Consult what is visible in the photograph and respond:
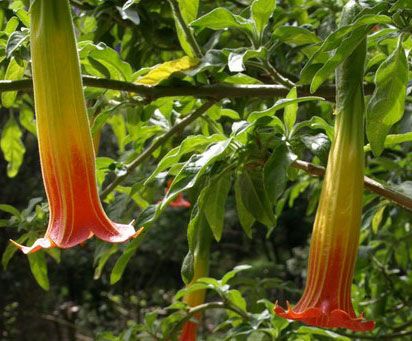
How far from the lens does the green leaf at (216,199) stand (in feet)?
3.74

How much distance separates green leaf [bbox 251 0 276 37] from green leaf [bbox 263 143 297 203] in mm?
230

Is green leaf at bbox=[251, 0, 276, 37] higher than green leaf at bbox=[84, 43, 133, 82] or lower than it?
higher

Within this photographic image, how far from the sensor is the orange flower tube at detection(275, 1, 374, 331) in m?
0.86

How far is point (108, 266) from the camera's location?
20.9ft

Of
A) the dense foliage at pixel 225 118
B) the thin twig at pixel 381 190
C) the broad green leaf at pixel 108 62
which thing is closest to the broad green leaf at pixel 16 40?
the dense foliage at pixel 225 118

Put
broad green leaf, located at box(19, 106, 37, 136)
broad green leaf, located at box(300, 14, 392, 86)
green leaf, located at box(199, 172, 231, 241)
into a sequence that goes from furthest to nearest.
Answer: broad green leaf, located at box(19, 106, 37, 136) < green leaf, located at box(199, 172, 231, 241) < broad green leaf, located at box(300, 14, 392, 86)

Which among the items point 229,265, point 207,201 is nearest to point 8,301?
point 229,265

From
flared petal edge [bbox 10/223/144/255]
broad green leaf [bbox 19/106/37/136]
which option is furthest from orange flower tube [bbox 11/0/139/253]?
broad green leaf [bbox 19/106/37/136]

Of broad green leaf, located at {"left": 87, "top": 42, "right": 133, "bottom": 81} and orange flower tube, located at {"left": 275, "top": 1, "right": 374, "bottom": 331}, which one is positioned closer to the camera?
orange flower tube, located at {"left": 275, "top": 1, "right": 374, "bottom": 331}

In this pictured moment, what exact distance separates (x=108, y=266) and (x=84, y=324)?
1023 mm

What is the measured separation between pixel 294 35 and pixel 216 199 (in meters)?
0.29

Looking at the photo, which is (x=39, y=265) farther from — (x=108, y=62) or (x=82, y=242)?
(x=82, y=242)

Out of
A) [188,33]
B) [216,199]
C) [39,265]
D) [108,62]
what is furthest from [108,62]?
[39,265]

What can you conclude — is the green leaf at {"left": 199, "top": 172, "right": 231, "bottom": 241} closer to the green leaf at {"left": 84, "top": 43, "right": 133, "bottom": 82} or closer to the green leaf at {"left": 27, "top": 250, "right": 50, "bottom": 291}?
the green leaf at {"left": 84, "top": 43, "right": 133, "bottom": 82}
